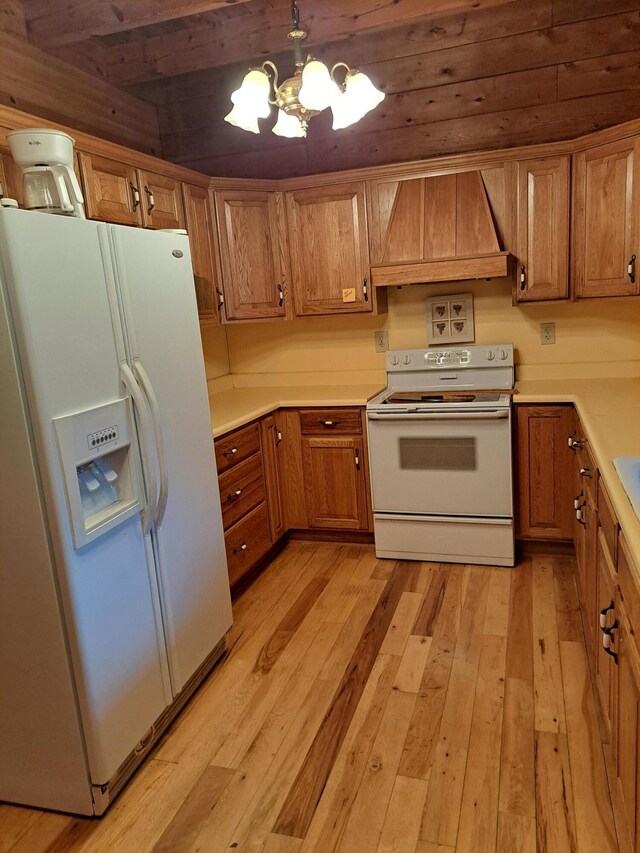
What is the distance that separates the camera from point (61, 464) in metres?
1.65

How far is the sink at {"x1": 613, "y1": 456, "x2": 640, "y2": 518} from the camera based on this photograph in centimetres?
149

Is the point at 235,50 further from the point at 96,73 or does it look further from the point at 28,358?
the point at 28,358

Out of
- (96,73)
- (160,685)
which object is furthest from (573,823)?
(96,73)

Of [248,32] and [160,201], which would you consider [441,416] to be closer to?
[160,201]

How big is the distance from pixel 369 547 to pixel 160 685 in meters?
1.78

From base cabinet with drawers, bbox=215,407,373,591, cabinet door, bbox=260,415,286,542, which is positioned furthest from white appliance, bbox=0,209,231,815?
cabinet door, bbox=260,415,286,542

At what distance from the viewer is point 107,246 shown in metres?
1.87

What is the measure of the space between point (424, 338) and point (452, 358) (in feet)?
0.79

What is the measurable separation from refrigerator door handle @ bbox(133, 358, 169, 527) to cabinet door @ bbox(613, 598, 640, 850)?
137 centimetres

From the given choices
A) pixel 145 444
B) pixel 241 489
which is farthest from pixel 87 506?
pixel 241 489

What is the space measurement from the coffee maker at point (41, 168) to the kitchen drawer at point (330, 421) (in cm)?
188

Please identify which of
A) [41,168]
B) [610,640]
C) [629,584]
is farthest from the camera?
[41,168]

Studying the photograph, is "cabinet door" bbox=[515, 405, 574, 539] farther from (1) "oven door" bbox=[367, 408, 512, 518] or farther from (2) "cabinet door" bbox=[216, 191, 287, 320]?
(2) "cabinet door" bbox=[216, 191, 287, 320]

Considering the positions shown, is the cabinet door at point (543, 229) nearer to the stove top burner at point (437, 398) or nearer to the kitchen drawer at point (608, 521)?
the stove top burner at point (437, 398)
